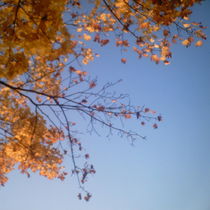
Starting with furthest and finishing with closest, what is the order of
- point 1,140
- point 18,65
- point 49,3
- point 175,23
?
point 1,140 < point 175,23 < point 18,65 < point 49,3

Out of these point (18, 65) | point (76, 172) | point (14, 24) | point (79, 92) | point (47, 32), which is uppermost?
point (79, 92)

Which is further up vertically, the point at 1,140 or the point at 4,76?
the point at 1,140

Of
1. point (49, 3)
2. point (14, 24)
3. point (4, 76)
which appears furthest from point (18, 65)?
point (49, 3)

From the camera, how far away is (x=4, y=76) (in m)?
1.96

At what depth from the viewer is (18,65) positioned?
6.54ft

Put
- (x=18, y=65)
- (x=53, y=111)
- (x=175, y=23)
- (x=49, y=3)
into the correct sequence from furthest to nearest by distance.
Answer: (x=53, y=111)
(x=175, y=23)
(x=18, y=65)
(x=49, y=3)

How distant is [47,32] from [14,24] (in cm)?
34

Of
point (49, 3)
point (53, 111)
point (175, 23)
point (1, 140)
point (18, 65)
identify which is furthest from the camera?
point (1, 140)

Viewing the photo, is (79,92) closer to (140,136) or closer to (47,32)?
(140,136)

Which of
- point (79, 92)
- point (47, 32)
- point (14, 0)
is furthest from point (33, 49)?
point (79, 92)

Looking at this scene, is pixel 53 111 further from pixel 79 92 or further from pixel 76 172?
pixel 76 172

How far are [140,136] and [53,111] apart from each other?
1836mm

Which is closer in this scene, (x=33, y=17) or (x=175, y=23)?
(x=33, y=17)

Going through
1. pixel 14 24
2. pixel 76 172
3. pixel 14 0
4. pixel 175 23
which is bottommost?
pixel 76 172
